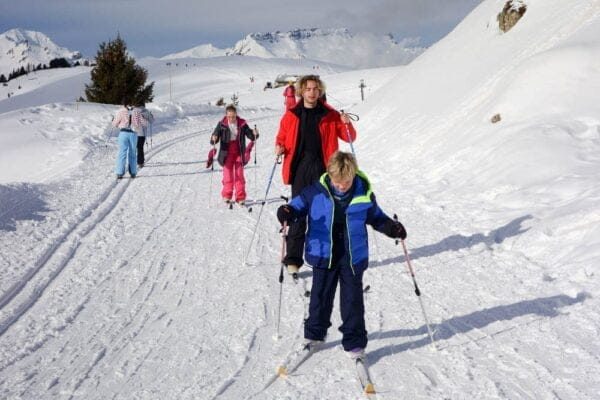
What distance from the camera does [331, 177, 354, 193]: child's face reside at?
4293 millimetres

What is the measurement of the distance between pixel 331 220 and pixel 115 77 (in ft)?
117

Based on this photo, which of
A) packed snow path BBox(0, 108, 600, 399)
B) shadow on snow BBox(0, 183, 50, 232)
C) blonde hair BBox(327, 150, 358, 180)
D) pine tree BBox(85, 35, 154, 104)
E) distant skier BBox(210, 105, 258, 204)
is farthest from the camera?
pine tree BBox(85, 35, 154, 104)

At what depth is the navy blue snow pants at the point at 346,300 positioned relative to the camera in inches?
180

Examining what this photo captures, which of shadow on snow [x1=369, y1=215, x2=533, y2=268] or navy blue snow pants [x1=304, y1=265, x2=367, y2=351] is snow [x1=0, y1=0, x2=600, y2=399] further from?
navy blue snow pants [x1=304, y1=265, x2=367, y2=351]

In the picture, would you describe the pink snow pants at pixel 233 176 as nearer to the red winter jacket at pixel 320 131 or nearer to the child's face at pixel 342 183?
the red winter jacket at pixel 320 131

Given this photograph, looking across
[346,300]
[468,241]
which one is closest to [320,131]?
[346,300]

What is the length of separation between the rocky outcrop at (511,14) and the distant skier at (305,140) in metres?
15.1

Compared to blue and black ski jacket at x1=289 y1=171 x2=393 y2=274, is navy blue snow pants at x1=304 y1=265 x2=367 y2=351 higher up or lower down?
lower down

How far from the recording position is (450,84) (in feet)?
59.3

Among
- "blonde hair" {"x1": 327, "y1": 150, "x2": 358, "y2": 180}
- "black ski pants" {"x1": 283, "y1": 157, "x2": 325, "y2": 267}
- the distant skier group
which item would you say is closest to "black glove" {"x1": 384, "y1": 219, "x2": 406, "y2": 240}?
"blonde hair" {"x1": 327, "y1": 150, "x2": 358, "y2": 180}

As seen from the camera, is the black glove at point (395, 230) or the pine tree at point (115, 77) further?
the pine tree at point (115, 77)

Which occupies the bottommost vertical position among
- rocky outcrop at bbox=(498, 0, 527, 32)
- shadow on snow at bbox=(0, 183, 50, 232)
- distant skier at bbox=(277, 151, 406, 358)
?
shadow on snow at bbox=(0, 183, 50, 232)

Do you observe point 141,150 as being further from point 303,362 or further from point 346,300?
point 346,300

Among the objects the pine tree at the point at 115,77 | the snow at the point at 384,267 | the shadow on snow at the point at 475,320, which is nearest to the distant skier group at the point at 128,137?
the snow at the point at 384,267
